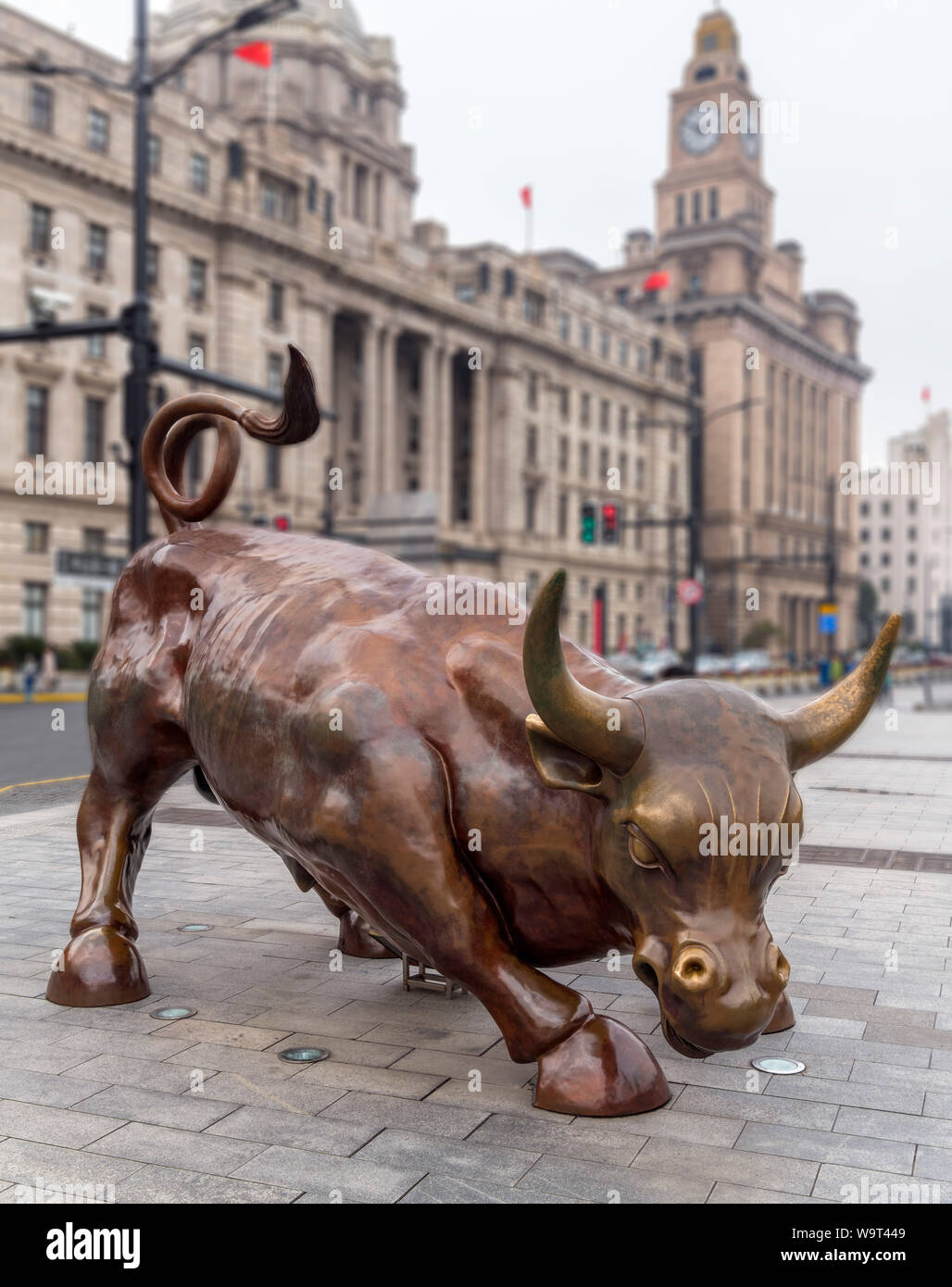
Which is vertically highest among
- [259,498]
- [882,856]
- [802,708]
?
[259,498]

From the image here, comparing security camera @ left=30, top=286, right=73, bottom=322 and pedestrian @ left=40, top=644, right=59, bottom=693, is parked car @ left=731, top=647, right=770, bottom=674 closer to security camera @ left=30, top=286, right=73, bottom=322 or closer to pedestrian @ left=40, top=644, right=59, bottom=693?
pedestrian @ left=40, top=644, right=59, bottom=693

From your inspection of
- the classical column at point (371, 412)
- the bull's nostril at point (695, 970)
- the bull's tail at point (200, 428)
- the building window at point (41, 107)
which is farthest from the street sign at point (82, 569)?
the classical column at point (371, 412)

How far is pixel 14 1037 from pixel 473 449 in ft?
191

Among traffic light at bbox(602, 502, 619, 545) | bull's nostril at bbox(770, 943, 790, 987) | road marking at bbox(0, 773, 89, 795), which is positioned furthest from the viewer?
traffic light at bbox(602, 502, 619, 545)

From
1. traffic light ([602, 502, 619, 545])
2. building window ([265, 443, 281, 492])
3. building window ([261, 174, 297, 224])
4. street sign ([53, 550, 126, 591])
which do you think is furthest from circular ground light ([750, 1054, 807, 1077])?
building window ([261, 174, 297, 224])

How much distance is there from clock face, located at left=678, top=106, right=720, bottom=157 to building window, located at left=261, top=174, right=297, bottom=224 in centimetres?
5620

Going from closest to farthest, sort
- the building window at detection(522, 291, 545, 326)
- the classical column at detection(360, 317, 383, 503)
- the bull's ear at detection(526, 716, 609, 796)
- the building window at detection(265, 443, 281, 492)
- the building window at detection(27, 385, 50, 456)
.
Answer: the bull's ear at detection(526, 716, 609, 796), the building window at detection(27, 385, 50, 456), the building window at detection(265, 443, 281, 492), the classical column at detection(360, 317, 383, 503), the building window at detection(522, 291, 545, 326)

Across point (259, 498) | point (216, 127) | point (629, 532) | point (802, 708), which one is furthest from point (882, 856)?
point (629, 532)

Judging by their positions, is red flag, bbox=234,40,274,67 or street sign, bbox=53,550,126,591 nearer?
street sign, bbox=53,550,126,591

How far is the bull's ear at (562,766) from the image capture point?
3.60 meters

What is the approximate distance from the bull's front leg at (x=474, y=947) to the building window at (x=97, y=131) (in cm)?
4038

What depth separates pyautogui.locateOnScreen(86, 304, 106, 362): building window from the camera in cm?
3944

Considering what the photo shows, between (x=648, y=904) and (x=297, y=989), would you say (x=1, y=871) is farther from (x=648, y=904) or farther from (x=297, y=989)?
(x=648, y=904)

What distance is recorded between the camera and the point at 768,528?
9250 cm
